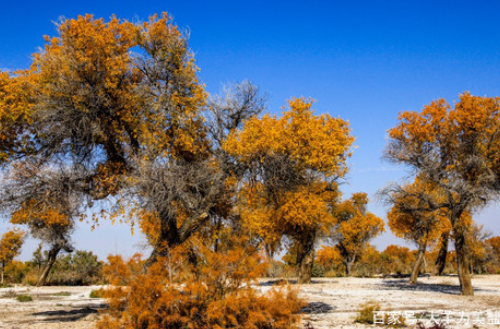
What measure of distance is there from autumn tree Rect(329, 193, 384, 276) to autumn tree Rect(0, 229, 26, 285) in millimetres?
29260

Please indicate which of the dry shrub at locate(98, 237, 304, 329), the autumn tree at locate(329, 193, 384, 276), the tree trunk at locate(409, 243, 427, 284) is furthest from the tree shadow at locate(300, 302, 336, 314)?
the autumn tree at locate(329, 193, 384, 276)

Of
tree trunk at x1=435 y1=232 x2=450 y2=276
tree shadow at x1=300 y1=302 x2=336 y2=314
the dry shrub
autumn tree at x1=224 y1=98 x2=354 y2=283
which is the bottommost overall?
tree shadow at x1=300 y1=302 x2=336 y2=314

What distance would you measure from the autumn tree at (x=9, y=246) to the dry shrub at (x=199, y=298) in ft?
105

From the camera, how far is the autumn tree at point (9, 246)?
111 ft

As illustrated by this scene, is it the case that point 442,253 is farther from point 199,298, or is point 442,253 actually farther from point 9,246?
point 9,246

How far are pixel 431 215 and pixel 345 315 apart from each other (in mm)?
8190

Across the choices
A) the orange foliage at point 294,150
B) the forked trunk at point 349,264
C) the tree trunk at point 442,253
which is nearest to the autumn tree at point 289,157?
the orange foliage at point 294,150

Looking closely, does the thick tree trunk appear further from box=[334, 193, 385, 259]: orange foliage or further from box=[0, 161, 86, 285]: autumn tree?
box=[0, 161, 86, 285]: autumn tree

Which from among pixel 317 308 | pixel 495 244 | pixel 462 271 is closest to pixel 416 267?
pixel 462 271

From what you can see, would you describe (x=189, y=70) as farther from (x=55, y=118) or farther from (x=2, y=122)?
(x=2, y=122)

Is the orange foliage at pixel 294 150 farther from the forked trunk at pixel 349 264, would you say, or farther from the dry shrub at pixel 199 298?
the forked trunk at pixel 349 264

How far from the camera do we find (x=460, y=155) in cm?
1689

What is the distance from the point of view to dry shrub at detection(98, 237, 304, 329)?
6.85 meters

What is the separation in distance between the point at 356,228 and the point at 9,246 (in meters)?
31.9
